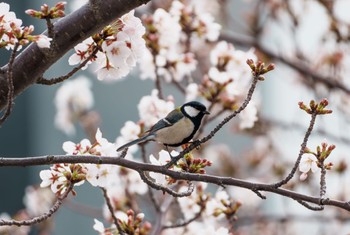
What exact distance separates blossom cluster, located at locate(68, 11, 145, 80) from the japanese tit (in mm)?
358

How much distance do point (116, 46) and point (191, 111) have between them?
2.10 ft

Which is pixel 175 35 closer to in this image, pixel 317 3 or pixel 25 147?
pixel 317 3

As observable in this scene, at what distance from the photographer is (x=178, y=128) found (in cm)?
Result: 262

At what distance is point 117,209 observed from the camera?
11.6 feet

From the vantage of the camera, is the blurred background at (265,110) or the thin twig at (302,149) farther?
the blurred background at (265,110)

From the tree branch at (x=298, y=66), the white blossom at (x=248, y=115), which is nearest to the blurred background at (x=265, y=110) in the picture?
the tree branch at (x=298, y=66)

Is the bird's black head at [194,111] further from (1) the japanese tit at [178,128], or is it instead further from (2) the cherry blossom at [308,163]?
(2) the cherry blossom at [308,163]

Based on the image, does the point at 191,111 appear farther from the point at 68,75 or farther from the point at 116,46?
the point at 68,75

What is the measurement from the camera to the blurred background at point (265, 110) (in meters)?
5.10

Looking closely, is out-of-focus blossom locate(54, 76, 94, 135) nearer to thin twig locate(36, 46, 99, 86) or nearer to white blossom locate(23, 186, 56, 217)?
white blossom locate(23, 186, 56, 217)

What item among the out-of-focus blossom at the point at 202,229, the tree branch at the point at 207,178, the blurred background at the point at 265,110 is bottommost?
the blurred background at the point at 265,110

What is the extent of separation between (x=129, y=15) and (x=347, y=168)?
3112mm

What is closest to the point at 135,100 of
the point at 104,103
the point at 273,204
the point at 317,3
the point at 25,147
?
the point at 104,103

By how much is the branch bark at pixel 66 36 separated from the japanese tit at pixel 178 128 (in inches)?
22.3
